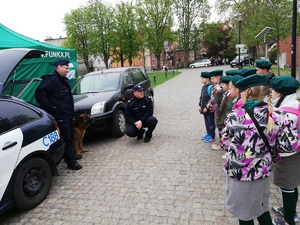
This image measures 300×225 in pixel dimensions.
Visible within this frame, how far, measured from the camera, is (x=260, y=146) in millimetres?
2109

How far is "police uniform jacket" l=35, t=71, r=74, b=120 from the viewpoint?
14.9 ft

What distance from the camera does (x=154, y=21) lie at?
164ft

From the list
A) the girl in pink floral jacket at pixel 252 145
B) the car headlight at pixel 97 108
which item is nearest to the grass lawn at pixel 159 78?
the car headlight at pixel 97 108

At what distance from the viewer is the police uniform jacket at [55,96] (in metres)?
4.55

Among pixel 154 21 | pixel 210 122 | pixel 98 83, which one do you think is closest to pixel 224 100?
pixel 210 122

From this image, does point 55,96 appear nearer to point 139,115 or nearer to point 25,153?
point 25,153

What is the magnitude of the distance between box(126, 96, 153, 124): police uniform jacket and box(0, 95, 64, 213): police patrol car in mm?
2183

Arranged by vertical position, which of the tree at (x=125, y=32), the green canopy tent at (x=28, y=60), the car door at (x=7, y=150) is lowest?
the car door at (x=7, y=150)

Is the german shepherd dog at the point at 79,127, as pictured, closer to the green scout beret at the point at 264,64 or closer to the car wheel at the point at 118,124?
the car wheel at the point at 118,124

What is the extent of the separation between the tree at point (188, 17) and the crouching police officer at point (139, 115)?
46.6 meters

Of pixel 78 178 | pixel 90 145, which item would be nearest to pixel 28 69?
pixel 90 145

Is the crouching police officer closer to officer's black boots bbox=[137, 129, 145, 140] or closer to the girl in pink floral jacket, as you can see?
officer's black boots bbox=[137, 129, 145, 140]

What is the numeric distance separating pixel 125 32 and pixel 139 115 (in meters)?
43.9

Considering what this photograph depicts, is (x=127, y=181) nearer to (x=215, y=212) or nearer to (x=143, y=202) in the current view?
(x=143, y=202)
